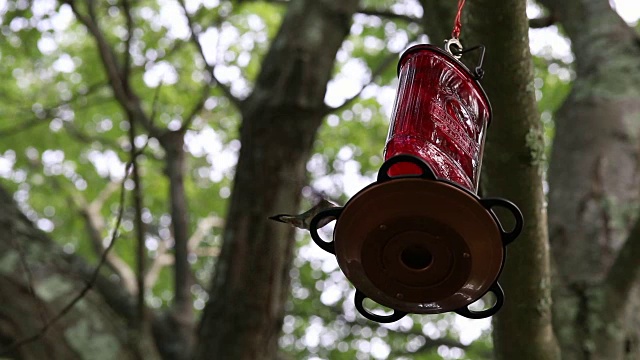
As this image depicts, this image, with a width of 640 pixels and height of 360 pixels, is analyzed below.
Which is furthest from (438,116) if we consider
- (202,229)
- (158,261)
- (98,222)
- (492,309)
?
(202,229)

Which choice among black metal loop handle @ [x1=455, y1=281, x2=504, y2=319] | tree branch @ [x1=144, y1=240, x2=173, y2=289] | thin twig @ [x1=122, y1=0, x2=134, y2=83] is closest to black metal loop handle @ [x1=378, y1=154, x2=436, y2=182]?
black metal loop handle @ [x1=455, y1=281, x2=504, y2=319]

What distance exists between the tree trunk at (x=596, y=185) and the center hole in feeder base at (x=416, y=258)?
1.66m

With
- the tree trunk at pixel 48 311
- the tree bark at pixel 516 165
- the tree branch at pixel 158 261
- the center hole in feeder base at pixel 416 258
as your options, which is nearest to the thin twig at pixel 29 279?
the tree trunk at pixel 48 311

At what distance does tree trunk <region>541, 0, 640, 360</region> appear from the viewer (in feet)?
10.2

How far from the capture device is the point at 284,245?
3602 millimetres

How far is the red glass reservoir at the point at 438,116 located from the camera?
1522 mm

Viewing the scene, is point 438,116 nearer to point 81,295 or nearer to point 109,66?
point 81,295

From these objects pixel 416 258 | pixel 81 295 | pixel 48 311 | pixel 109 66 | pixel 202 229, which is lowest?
pixel 202 229

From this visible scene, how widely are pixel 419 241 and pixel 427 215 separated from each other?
61 mm

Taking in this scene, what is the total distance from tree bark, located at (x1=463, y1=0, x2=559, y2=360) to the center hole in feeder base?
84 cm

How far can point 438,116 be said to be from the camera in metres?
1.57

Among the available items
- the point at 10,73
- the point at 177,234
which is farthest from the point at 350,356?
the point at 10,73

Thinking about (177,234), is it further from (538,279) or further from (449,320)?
(449,320)

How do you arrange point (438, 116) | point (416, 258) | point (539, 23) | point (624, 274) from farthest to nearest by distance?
point (539, 23) < point (624, 274) < point (438, 116) < point (416, 258)
